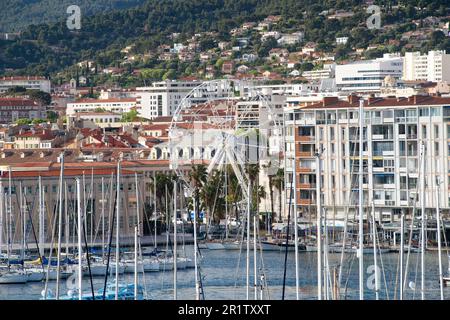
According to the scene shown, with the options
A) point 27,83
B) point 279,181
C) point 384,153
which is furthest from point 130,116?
point 384,153

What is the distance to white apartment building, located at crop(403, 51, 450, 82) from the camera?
60969 mm

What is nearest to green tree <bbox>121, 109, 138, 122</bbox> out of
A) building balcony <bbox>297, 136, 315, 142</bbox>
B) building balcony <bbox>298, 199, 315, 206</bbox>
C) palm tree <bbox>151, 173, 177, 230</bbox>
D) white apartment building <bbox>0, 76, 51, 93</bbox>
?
white apartment building <bbox>0, 76, 51, 93</bbox>

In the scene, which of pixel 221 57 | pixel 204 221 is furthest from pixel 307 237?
pixel 221 57

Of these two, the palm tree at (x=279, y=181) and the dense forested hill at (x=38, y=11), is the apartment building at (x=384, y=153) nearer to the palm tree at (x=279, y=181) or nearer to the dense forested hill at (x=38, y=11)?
the palm tree at (x=279, y=181)

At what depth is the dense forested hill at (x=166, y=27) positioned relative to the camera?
66.0m

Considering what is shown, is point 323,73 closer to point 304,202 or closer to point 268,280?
point 304,202

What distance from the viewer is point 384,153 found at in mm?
25219

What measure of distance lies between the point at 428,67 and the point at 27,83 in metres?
21.9

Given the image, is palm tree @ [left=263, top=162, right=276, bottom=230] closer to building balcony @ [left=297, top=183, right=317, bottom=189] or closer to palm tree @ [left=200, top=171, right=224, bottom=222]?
building balcony @ [left=297, top=183, right=317, bottom=189]

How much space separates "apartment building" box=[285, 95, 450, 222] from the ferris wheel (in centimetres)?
193

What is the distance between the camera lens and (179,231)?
24.5 metres

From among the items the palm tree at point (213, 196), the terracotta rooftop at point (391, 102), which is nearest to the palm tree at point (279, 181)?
the palm tree at point (213, 196)
